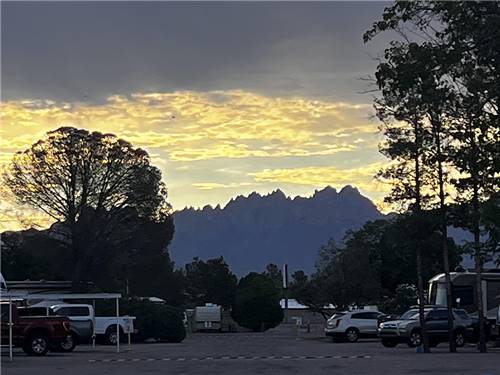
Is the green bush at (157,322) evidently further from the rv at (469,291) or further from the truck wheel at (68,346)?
the truck wheel at (68,346)

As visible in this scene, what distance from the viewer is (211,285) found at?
103750 mm

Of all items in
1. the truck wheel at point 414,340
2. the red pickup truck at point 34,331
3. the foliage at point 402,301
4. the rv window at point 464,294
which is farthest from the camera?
the foliage at point 402,301

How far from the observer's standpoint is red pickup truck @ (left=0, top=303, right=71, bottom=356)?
3369cm

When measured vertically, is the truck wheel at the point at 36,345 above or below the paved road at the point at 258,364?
above

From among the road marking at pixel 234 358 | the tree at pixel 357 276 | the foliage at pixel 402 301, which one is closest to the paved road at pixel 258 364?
the road marking at pixel 234 358

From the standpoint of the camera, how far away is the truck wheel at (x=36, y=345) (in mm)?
33969

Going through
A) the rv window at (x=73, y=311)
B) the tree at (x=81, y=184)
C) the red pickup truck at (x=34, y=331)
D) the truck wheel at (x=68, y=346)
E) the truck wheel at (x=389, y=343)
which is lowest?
the truck wheel at (x=389, y=343)

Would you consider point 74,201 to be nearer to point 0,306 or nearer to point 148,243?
point 148,243

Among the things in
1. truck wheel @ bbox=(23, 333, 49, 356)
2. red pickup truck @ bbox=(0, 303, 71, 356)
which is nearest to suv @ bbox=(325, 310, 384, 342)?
red pickup truck @ bbox=(0, 303, 71, 356)

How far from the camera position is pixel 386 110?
32.8 metres

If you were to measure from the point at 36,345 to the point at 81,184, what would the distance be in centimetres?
3438

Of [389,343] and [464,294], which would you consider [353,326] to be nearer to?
[464,294]

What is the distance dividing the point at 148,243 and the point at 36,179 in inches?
364

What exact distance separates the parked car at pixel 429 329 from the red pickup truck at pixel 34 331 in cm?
1365
